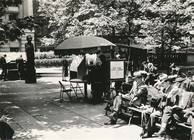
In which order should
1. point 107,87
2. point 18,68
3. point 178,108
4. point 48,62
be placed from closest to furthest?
point 178,108, point 107,87, point 18,68, point 48,62

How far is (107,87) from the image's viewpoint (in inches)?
574

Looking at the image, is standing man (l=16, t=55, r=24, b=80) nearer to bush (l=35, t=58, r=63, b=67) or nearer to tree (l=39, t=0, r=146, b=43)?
tree (l=39, t=0, r=146, b=43)

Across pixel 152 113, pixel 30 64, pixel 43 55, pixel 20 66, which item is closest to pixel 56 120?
pixel 152 113

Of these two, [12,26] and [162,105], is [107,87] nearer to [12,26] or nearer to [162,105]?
[12,26]

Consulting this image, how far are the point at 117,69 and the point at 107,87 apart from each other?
84 centimetres

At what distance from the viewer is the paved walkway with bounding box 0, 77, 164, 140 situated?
973cm

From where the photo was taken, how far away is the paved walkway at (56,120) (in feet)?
31.9

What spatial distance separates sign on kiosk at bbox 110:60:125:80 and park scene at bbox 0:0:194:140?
0.04 metres

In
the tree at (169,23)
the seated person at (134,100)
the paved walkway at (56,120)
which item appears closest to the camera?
the paved walkway at (56,120)

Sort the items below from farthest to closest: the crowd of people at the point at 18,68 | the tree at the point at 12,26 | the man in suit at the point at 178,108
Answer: the crowd of people at the point at 18,68 < the tree at the point at 12,26 < the man in suit at the point at 178,108

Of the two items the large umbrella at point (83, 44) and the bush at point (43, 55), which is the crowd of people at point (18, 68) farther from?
the bush at point (43, 55)

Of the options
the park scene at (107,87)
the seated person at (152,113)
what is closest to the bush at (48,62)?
the park scene at (107,87)

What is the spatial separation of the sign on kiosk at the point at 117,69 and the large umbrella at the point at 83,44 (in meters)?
0.79

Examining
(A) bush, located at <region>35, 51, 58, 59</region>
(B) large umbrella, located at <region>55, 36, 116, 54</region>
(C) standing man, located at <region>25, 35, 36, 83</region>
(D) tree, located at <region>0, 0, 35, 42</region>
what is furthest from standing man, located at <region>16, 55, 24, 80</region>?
(A) bush, located at <region>35, 51, 58, 59</region>
